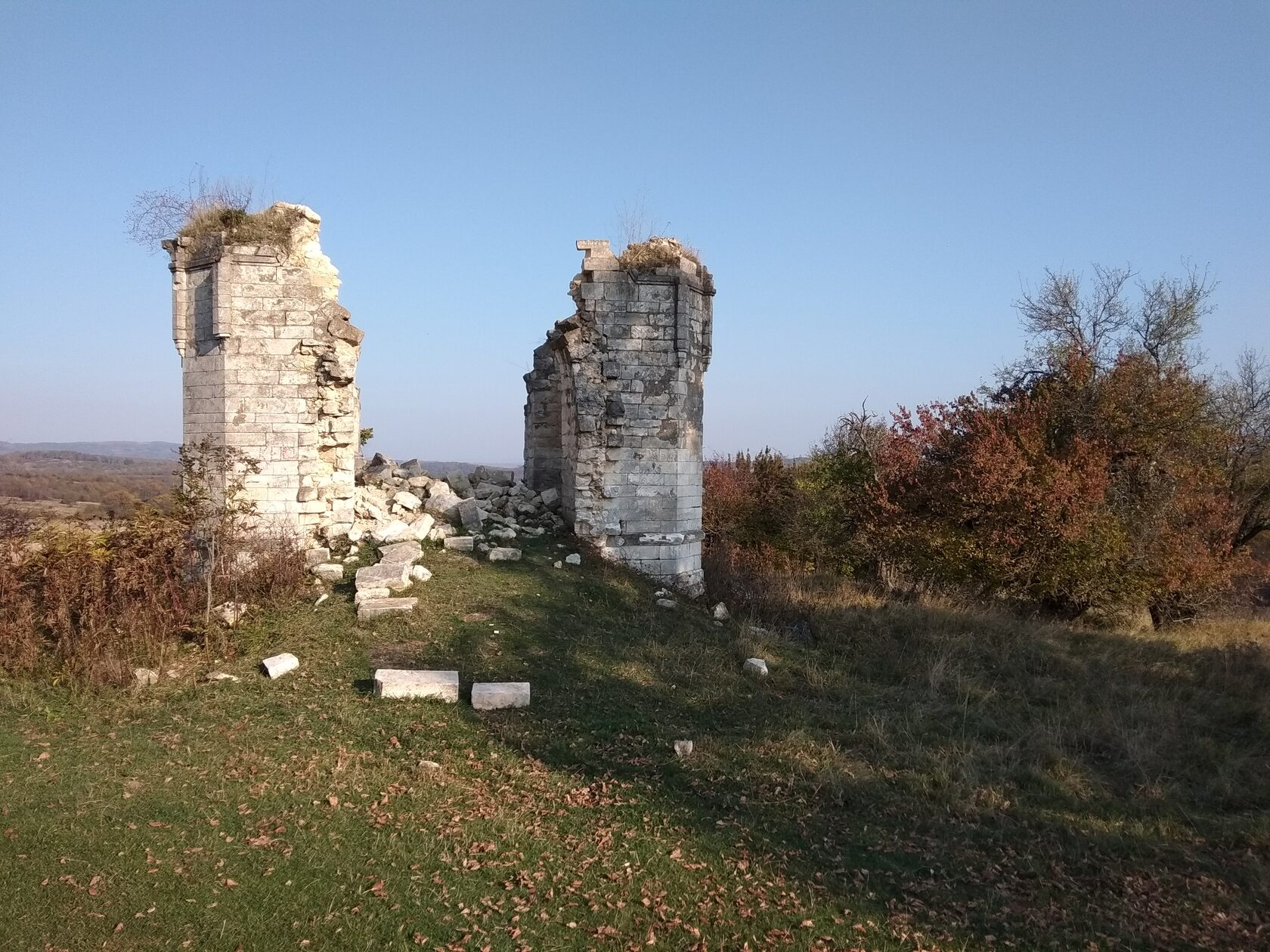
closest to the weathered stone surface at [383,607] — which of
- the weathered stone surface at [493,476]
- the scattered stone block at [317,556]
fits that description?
the scattered stone block at [317,556]

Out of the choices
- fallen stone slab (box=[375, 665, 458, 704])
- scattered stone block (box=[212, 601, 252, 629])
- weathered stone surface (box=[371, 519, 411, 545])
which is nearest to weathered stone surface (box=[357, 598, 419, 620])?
scattered stone block (box=[212, 601, 252, 629])

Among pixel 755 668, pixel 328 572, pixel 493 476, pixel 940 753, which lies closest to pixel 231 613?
pixel 328 572

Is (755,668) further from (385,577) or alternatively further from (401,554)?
(401,554)

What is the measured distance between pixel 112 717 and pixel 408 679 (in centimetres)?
222

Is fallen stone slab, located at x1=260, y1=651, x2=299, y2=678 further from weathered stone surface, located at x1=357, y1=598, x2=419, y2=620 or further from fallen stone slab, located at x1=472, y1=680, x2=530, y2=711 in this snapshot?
fallen stone slab, located at x1=472, y1=680, x2=530, y2=711

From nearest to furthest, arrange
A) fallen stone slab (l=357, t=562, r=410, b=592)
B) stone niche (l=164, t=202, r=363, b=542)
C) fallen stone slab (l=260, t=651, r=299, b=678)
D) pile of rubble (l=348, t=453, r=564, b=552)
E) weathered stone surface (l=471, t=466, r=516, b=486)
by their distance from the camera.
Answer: fallen stone slab (l=260, t=651, r=299, b=678)
fallen stone slab (l=357, t=562, r=410, b=592)
stone niche (l=164, t=202, r=363, b=542)
pile of rubble (l=348, t=453, r=564, b=552)
weathered stone surface (l=471, t=466, r=516, b=486)

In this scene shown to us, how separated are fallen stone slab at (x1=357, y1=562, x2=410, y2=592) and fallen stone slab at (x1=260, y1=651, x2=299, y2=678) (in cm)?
146

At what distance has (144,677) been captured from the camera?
683 centimetres

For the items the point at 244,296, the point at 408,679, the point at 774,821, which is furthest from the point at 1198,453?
the point at 244,296

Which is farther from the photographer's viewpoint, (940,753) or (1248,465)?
(1248,465)

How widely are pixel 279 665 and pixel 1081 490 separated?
1171cm

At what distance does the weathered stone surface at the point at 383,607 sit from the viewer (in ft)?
27.3

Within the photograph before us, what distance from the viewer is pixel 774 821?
516cm

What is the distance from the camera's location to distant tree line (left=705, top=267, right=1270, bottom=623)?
1248 cm
